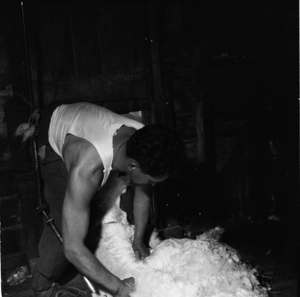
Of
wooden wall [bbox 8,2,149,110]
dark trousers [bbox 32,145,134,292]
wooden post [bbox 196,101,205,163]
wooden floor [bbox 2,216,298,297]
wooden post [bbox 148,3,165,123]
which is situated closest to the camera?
dark trousers [bbox 32,145,134,292]

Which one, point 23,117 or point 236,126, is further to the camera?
point 236,126

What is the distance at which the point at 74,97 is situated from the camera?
3279 mm

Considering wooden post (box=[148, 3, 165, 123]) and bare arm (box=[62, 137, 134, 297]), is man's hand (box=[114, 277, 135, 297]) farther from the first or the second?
wooden post (box=[148, 3, 165, 123])

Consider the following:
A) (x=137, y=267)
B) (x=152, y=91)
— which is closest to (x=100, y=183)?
(x=137, y=267)

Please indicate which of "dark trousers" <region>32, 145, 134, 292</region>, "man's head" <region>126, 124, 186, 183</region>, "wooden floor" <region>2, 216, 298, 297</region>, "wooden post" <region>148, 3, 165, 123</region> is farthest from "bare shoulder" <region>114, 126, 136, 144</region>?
"wooden floor" <region>2, 216, 298, 297</region>

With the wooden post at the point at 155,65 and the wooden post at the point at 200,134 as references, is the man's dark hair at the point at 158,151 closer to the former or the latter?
the wooden post at the point at 155,65

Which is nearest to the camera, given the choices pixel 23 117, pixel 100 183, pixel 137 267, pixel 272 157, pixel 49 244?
pixel 100 183

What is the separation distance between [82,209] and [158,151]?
54cm

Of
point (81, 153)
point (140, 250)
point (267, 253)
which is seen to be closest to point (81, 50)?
point (81, 153)

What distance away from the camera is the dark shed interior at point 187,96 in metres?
3.17

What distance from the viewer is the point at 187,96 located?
384 cm

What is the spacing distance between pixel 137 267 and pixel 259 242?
7.04 feet

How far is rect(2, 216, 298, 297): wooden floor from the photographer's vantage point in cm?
332

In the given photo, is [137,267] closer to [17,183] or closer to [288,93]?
[17,183]
